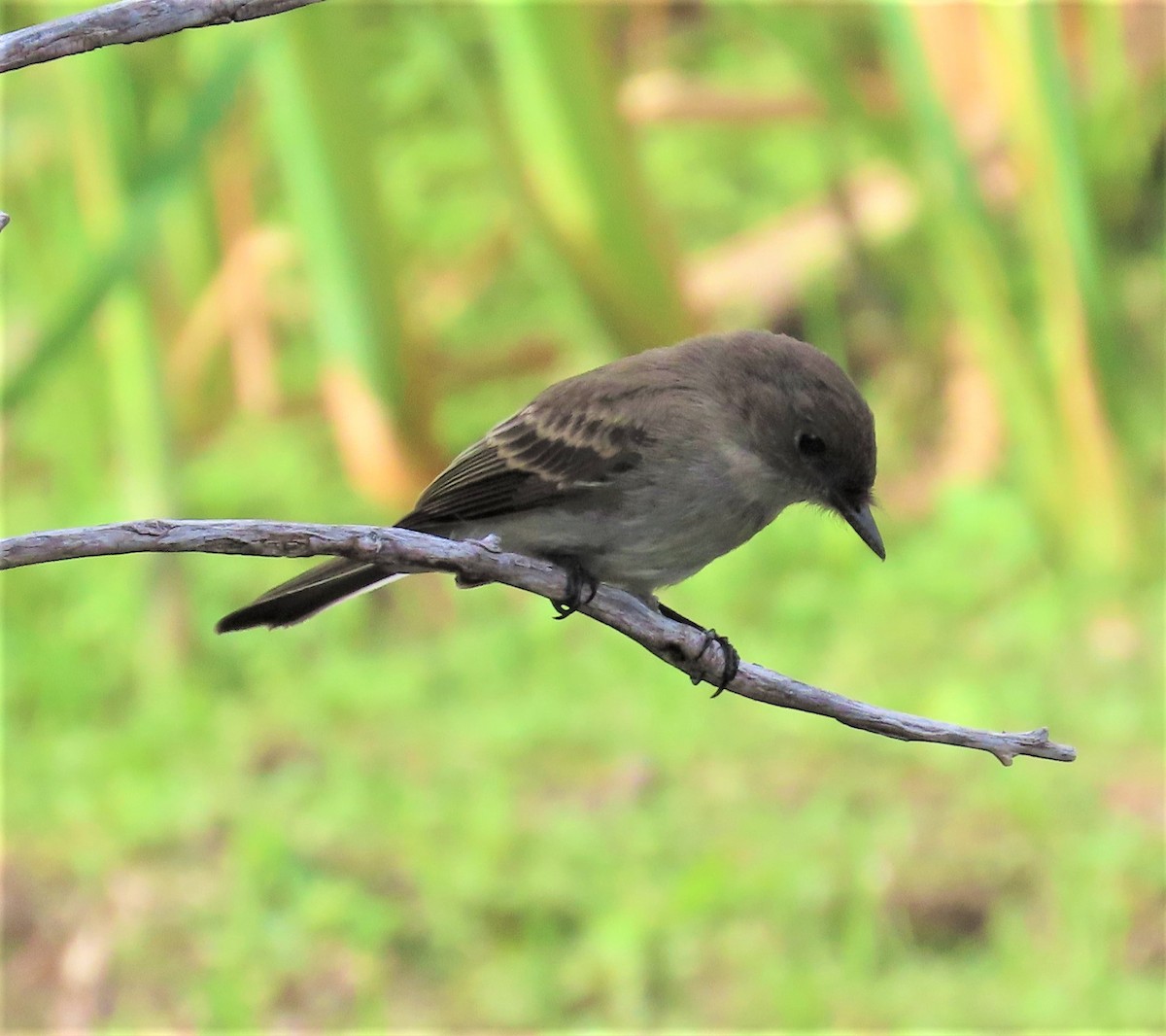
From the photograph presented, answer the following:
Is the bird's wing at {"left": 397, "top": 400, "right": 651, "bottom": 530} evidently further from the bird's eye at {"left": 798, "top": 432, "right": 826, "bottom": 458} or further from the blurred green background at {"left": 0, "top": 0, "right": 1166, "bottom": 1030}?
the blurred green background at {"left": 0, "top": 0, "right": 1166, "bottom": 1030}

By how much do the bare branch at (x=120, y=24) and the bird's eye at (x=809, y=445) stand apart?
1008 millimetres

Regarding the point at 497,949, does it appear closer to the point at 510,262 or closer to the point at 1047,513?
the point at 1047,513

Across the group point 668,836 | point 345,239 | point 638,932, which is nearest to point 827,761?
point 668,836

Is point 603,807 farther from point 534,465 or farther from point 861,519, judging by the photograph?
point 861,519

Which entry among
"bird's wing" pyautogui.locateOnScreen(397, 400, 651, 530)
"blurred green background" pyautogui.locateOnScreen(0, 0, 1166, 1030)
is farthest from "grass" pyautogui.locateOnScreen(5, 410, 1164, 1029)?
"bird's wing" pyautogui.locateOnScreen(397, 400, 651, 530)

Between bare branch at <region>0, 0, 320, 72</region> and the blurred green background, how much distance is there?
2.68 meters

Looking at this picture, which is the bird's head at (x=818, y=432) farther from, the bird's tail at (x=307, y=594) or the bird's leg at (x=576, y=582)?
the bird's tail at (x=307, y=594)

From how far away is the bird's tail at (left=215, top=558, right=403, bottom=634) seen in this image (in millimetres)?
1674

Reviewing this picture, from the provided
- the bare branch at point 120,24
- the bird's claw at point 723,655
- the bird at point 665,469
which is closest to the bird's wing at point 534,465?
the bird at point 665,469

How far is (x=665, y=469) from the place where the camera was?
1.99 m

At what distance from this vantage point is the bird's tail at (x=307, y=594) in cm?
167

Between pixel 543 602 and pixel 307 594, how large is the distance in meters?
2.99

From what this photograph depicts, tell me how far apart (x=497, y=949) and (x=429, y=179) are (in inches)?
137

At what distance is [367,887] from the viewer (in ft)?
12.7
